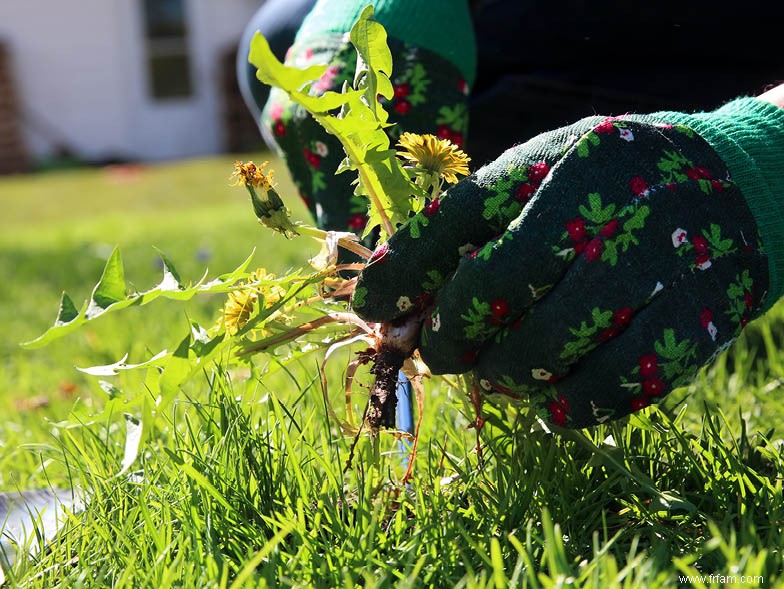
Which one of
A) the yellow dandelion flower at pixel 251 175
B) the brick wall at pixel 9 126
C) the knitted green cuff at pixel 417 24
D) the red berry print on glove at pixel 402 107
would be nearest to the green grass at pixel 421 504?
the yellow dandelion flower at pixel 251 175

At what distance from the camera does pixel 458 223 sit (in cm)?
110

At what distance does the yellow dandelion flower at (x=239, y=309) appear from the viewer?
4.31ft

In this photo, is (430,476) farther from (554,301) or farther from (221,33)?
(221,33)

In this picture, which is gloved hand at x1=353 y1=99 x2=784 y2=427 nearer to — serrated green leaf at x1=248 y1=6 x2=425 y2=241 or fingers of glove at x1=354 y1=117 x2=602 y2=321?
fingers of glove at x1=354 y1=117 x2=602 y2=321

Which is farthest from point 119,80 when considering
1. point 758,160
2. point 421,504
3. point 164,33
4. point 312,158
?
point 758,160

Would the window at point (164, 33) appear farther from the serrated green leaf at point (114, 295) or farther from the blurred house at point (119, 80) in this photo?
the serrated green leaf at point (114, 295)

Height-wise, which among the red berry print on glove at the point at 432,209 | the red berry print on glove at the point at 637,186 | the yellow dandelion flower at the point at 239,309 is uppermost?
the red berry print on glove at the point at 637,186

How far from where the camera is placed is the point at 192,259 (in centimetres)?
460

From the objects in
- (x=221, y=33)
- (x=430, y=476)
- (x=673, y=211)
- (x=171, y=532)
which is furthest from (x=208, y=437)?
(x=221, y=33)

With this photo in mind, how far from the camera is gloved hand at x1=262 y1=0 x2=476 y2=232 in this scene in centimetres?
172

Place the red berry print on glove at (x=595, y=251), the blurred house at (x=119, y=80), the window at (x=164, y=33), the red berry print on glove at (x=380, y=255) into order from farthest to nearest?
the window at (x=164, y=33)
the blurred house at (x=119, y=80)
the red berry print on glove at (x=380, y=255)
the red berry print on glove at (x=595, y=251)

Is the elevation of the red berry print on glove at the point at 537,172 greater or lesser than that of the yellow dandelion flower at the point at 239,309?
greater

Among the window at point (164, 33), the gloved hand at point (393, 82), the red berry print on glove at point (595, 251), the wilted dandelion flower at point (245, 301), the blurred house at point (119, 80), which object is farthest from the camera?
the window at point (164, 33)

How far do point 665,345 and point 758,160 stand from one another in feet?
0.96
